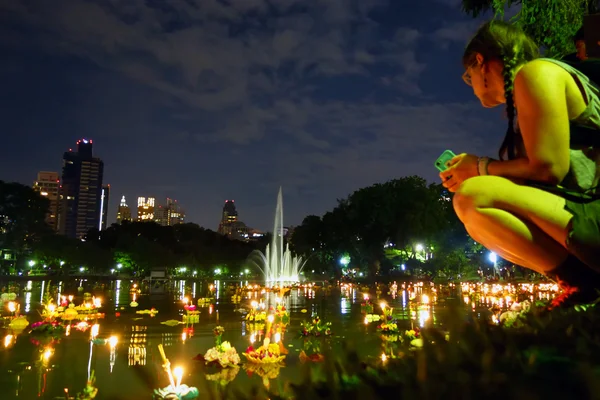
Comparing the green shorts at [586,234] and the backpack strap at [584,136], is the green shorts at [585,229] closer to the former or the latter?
the green shorts at [586,234]

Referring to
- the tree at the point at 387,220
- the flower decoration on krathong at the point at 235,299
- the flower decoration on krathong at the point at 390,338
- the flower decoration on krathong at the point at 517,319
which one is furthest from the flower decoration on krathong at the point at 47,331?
the tree at the point at 387,220

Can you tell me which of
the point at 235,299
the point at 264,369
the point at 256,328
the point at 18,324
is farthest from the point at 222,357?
the point at 235,299

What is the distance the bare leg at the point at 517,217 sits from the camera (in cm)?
258

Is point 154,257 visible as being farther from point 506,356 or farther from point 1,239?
point 506,356

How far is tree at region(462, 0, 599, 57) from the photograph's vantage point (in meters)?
9.59

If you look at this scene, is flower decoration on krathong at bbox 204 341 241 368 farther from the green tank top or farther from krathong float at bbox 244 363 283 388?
the green tank top

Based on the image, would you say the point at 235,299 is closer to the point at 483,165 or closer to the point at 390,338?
the point at 390,338

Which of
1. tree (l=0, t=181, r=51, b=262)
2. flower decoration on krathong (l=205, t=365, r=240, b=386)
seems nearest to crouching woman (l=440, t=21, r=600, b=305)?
flower decoration on krathong (l=205, t=365, r=240, b=386)

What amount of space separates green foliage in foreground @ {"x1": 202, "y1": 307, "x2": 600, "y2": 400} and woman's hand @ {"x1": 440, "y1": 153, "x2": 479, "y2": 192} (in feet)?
4.37

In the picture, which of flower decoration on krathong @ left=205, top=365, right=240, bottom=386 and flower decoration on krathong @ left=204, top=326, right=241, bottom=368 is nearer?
flower decoration on krathong @ left=205, top=365, right=240, bottom=386

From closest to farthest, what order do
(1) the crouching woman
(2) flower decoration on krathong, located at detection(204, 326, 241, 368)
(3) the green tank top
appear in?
(1) the crouching woman, (3) the green tank top, (2) flower decoration on krathong, located at detection(204, 326, 241, 368)

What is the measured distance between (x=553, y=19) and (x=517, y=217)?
9.00m

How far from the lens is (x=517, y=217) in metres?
2.73

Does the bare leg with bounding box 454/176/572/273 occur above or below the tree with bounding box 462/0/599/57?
below
